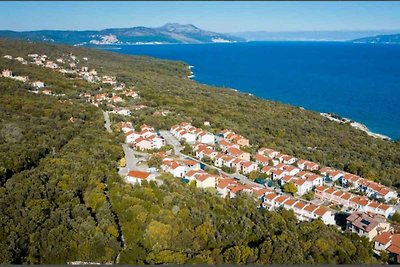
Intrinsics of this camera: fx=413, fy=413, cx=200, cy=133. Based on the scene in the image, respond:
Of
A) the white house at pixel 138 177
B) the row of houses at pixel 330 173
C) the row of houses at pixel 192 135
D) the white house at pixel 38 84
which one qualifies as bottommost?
the row of houses at pixel 330 173

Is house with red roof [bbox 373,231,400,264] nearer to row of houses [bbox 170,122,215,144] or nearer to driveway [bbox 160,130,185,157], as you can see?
driveway [bbox 160,130,185,157]

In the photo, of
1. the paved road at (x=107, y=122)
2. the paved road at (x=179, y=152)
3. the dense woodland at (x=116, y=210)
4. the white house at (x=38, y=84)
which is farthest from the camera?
the white house at (x=38, y=84)

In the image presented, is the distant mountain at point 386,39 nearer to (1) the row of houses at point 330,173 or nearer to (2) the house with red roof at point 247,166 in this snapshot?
(1) the row of houses at point 330,173

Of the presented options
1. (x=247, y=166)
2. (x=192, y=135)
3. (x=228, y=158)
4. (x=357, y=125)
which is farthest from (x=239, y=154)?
(x=357, y=125)

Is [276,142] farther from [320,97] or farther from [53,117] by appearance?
[320,97]

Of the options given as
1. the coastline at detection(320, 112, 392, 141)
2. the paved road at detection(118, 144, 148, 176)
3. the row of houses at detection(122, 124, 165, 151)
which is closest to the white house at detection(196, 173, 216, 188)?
the paved road at detection(118, 144, 148, 176)

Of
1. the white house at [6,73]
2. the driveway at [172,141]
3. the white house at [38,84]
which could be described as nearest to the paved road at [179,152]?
the driveway at [172,141]
